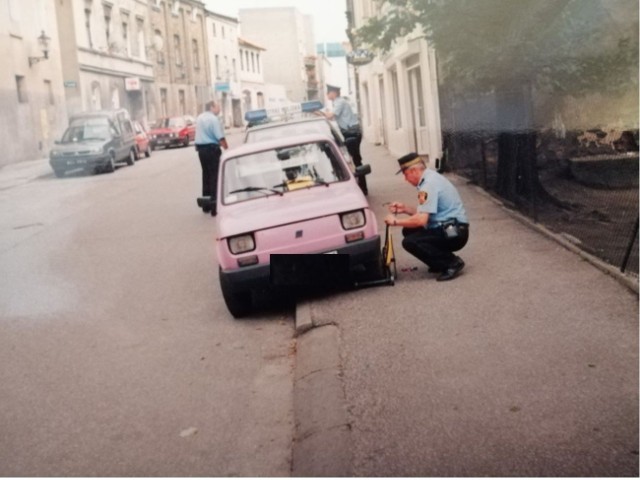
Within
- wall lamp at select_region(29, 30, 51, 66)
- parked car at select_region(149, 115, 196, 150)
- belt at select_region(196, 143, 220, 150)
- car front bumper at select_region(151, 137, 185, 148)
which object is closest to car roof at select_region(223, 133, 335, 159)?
belt at select_region(196, 143, 220, 150)

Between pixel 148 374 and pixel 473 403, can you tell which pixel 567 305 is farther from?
pixel 148 374

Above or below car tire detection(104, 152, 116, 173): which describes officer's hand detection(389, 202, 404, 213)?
below

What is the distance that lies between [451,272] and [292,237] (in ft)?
5.21

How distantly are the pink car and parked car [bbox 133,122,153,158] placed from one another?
78.8 ft

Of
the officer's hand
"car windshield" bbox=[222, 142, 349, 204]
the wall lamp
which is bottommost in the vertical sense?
the officer's hand

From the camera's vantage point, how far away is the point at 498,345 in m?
5.52

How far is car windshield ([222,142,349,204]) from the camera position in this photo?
26.8 feet

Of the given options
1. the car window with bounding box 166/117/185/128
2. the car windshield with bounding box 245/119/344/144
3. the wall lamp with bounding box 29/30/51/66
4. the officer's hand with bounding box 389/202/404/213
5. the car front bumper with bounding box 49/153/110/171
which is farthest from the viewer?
the car window with bounding box 166/117/185/128

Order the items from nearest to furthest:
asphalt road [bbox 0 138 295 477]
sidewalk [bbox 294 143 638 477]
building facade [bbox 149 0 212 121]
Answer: sidewalk [bbox 294 143 638 477]
asphalt road [bbox 0 138 295 477]
building facade [bbox 149 0 212 121]

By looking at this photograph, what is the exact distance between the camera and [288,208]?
7551 mm

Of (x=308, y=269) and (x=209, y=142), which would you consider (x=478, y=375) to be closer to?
(x=308, y=269)

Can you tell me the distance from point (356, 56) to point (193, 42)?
13.5ft

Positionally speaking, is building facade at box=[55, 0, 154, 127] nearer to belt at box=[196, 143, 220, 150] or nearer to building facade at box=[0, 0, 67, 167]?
building facade at box=[0, 0, 67, 167]

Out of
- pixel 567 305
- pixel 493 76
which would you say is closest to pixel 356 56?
pixel 493 76
